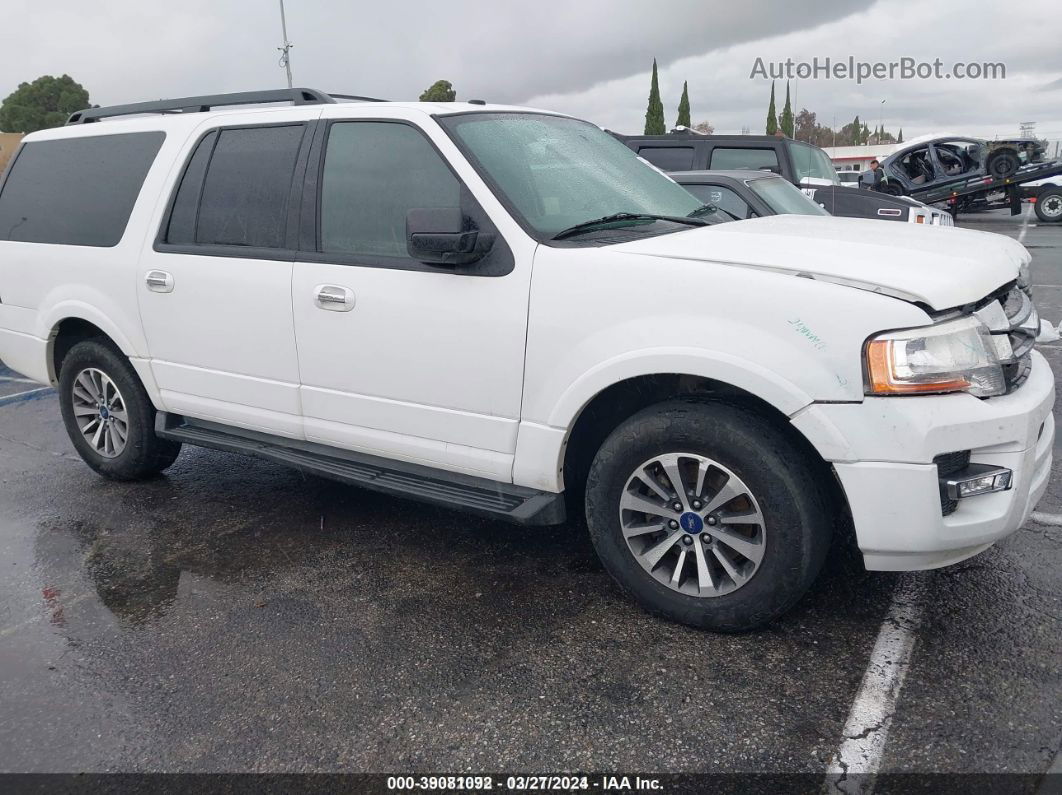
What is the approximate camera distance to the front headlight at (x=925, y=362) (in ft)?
8.93

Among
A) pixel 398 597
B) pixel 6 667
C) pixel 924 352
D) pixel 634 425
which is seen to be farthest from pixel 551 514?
pixel 6 667

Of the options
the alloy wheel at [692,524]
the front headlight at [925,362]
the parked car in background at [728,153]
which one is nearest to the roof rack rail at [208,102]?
the alloy wheel at [692,524]

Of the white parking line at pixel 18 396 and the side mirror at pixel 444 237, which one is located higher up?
the side mirror at pixel 444 237

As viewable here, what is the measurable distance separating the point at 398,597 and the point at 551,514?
759mm

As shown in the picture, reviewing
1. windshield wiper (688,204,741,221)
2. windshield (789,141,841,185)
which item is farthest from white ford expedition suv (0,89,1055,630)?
windshield (789,141,841,185)

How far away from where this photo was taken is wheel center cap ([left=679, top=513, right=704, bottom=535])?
315 centimetres

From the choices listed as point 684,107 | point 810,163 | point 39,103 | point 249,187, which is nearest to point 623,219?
point 249,187

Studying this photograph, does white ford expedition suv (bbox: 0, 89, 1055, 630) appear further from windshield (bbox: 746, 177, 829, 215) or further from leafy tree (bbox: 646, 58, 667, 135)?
leafy tree (bbox: 646, 58, 667, 135)

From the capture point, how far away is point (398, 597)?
3639mm

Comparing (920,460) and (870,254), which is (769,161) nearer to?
(870,254)

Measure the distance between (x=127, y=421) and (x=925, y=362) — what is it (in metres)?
4.08

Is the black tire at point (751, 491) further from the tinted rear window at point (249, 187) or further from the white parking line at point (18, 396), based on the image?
the white parking line at point (18, 396)

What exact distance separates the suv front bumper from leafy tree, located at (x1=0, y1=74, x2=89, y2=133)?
57.5 meters

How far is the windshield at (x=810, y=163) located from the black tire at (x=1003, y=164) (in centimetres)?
1118
